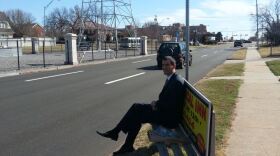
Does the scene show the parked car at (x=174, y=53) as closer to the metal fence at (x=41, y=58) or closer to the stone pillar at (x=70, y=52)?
the stone pillar at (x=70, y=52)

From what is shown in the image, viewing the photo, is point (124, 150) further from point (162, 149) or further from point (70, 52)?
point (70, 52)

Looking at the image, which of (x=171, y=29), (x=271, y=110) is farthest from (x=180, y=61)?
(x=171, y=29)

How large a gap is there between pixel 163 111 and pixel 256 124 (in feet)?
9.73

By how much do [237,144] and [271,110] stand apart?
12.2ft

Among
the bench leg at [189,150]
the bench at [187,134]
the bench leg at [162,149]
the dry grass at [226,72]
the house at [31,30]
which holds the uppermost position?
the house at [31,30]

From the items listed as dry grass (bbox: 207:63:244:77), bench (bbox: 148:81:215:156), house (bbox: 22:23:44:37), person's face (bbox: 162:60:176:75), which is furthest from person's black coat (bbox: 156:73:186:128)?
house (bbox: 22:23:44:37)

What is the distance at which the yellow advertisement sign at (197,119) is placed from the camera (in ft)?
16.4

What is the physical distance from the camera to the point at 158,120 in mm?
6820

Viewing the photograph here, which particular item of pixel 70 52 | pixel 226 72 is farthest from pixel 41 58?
pixel 226 72

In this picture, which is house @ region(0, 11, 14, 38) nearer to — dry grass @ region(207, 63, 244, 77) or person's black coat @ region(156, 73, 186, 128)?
dry grass @ region(207, 63, 244, 77)

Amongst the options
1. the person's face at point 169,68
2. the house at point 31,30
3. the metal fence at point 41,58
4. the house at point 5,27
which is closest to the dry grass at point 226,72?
the metal fence at point 41,58

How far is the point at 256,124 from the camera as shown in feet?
29.5

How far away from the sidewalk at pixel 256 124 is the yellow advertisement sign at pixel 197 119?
1063 millimetres

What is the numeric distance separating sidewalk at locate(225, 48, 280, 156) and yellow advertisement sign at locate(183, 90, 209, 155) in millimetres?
1063
